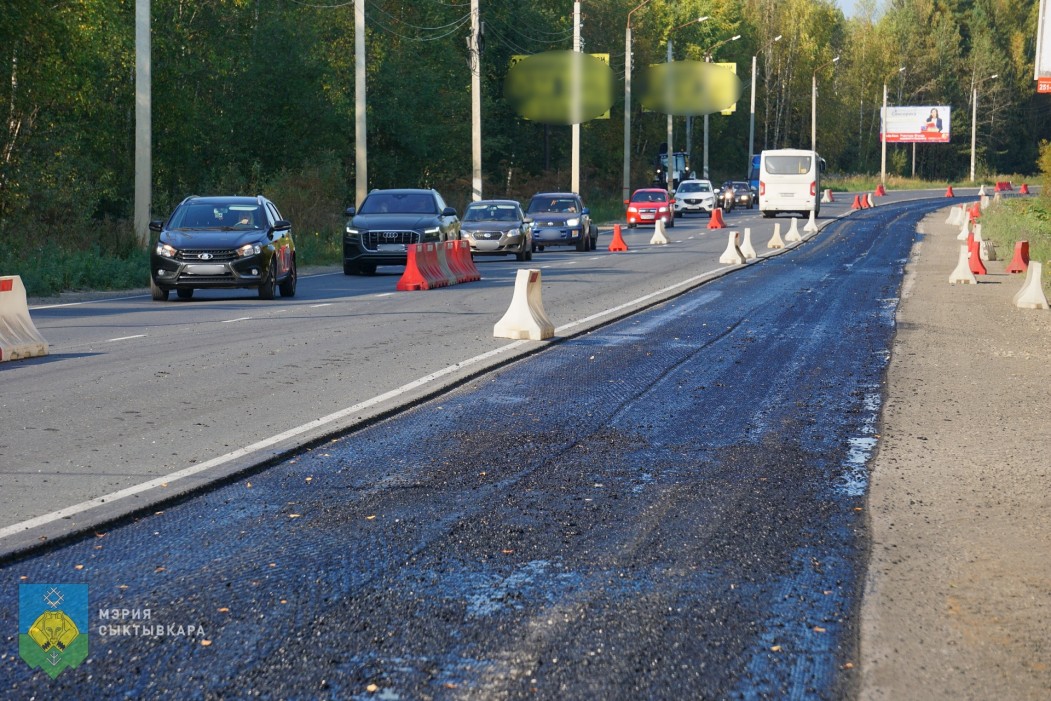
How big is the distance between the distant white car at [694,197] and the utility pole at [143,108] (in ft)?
146

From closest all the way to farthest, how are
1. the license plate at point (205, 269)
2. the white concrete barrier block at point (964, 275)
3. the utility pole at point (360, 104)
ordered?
1. the license plate at point (205, 269)
2. the white concrete barrier block at point (964, 275)
3. the utility pole at point (360, 104)

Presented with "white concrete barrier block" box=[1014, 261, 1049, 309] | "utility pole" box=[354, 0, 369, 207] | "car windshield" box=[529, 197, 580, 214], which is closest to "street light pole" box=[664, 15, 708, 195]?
"car windshield" box=[529, 197, 580, 214]

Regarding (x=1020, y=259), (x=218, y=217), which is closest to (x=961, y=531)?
(x=218, y=217)

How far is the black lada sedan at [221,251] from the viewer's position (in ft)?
69.2

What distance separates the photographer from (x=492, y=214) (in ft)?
111

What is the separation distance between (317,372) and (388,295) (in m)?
10.2

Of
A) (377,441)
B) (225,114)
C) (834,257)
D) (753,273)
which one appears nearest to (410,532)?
(377,441)

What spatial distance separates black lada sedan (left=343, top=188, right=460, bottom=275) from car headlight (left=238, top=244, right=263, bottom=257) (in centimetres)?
587

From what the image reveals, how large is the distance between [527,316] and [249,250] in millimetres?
7021

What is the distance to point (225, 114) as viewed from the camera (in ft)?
152

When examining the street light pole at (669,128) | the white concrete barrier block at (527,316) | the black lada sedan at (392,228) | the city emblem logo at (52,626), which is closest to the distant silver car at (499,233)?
the black lada sedan at (392,228)

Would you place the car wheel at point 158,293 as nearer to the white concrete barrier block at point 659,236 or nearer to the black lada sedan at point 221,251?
the black lada sedan at point 221,251

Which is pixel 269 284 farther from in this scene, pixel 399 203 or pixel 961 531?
pixel 961 531

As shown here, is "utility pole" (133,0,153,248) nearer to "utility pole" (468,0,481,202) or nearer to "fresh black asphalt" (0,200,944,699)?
"utility pole" (468,0,481,202)
